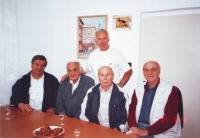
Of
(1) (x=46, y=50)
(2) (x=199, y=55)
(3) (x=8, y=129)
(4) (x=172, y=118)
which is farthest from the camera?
(1) (x=46, y=50)

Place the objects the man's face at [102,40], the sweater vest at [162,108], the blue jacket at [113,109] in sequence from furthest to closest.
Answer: the man's face at [102,40]
the blue jacket at [113,109]
the sweater vest at [162,108]

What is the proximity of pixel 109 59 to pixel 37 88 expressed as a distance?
108 centimetres

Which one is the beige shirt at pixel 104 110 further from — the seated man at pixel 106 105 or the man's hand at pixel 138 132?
the man's hand at pixel 138 132

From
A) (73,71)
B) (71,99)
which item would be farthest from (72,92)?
(73,71)

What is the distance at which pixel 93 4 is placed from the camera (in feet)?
10.5

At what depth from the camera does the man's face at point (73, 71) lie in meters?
2.49

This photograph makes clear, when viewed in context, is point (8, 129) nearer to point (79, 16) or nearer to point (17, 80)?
point (17, 80)

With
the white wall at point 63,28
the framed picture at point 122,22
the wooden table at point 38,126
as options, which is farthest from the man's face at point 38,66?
the framed picture at point 122,22

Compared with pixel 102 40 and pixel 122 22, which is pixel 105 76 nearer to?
pixel 102 40

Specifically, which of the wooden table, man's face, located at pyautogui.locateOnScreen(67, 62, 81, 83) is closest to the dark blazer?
man's face, located at pyautogui.locateOnScreen(67, 62, 81, 83)

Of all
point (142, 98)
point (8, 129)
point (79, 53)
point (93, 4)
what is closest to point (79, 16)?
point (93, 4)

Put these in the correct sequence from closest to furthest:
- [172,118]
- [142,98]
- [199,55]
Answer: [172,118], [142,98], [199,55]

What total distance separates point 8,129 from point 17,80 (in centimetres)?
117

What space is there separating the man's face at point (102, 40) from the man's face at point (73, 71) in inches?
22.3
